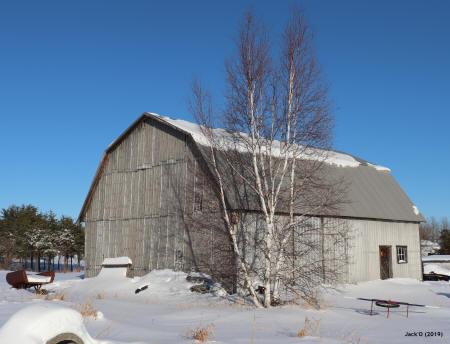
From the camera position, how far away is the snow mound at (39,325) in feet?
16.8

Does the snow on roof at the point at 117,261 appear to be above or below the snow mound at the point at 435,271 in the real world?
above

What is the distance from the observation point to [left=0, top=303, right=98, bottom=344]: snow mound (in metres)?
5.12

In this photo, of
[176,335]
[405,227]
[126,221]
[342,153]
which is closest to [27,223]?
[126,221]

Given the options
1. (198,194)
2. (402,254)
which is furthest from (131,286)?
(402,254)

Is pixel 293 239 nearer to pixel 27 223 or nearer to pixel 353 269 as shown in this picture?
pixel 353 269

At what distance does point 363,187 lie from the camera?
83.8 ft

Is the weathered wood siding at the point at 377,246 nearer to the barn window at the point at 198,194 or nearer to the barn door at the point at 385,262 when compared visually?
the barn door at the point at 385,262

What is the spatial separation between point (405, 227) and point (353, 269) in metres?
5.11

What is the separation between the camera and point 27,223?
5206cm

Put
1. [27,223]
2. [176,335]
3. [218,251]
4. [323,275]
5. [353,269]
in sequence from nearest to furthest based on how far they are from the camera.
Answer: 1. [176,335]
2. [218,251]
3. [323,275]
4. [353,269]
5. [27,223]

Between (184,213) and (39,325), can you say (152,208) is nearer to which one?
(184,213)

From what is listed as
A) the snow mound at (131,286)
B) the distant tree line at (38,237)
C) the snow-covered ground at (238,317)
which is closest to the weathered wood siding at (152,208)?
the snow mound at (131,286)

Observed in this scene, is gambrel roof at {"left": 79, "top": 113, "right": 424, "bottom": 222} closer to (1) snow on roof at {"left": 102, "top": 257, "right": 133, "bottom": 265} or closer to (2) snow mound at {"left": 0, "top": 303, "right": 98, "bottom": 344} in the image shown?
(1) snow on roof at {"left": 102, "top": 257, "right": 133, "bottom": 265}

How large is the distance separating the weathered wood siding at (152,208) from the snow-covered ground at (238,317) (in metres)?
1.28
